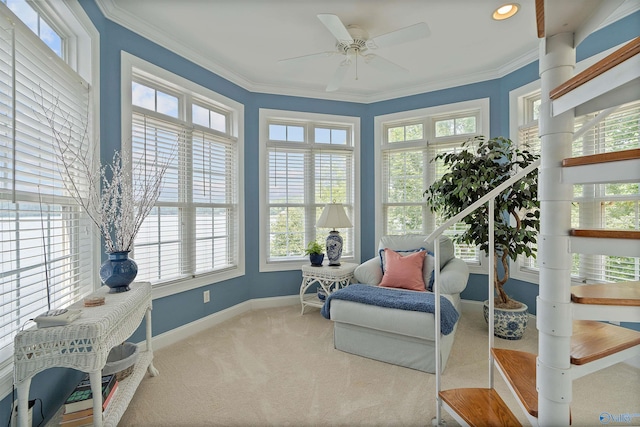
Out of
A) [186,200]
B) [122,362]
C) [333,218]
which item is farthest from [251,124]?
[122,362]

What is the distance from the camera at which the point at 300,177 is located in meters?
4.09

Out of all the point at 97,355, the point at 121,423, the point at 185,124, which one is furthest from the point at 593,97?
the point at 185,124

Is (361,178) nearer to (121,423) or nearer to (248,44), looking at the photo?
(248,44)

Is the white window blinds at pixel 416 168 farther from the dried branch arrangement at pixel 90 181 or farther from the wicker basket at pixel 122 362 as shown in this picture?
the wicker basket at pixel 122 362

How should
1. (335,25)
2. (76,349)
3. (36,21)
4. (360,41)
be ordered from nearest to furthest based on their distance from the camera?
(76,349)
(36,21)
(335,25)
(360,41)

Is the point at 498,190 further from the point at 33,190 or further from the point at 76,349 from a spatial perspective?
the point at 33,190

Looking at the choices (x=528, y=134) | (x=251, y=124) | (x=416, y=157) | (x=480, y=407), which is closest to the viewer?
(x=480, y=407)

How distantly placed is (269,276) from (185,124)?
2014 mm

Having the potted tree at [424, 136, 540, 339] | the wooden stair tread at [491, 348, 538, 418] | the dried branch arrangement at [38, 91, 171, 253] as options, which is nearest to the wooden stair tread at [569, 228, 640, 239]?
the wooden stair tread at [491, 348, 538, 418]

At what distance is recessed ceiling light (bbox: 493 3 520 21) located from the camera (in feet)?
7.75

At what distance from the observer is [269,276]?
3.94 meters

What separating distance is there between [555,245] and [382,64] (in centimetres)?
208

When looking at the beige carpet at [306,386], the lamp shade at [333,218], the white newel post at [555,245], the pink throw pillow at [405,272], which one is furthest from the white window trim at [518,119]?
the white newel post at [555,245]

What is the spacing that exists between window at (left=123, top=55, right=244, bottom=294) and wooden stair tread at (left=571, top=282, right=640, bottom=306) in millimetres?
2623
